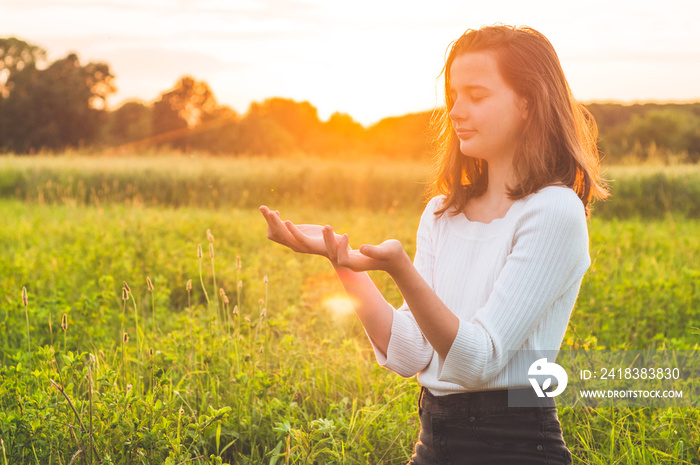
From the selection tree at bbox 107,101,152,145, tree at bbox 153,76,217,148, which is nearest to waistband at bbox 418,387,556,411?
tree at bbox 153,76,217,148

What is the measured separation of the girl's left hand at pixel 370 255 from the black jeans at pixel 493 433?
1.64 ft

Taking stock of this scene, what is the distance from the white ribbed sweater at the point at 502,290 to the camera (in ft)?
3.96

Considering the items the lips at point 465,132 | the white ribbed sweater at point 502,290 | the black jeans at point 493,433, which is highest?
the lips at point 465,132

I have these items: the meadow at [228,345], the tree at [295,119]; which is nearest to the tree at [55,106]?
the tree at [295,119]

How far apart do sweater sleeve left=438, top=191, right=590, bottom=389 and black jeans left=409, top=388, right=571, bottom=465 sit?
0.49ft

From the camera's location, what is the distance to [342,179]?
424 inches

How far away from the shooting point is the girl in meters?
1.20

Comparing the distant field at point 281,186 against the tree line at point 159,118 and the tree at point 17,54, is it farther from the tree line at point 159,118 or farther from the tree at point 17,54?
the tree at point 17,54

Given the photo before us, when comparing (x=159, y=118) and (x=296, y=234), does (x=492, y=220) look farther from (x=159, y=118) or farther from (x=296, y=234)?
(x=159, y=118)

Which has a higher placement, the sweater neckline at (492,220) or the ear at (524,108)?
the ear at (524,108)

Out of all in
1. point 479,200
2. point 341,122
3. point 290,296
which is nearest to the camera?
point 479,200

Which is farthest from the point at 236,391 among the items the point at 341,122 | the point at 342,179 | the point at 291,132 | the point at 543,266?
the point at 291,132

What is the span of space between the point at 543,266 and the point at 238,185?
33.3 ft

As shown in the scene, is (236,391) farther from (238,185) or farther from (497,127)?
(238,185)
